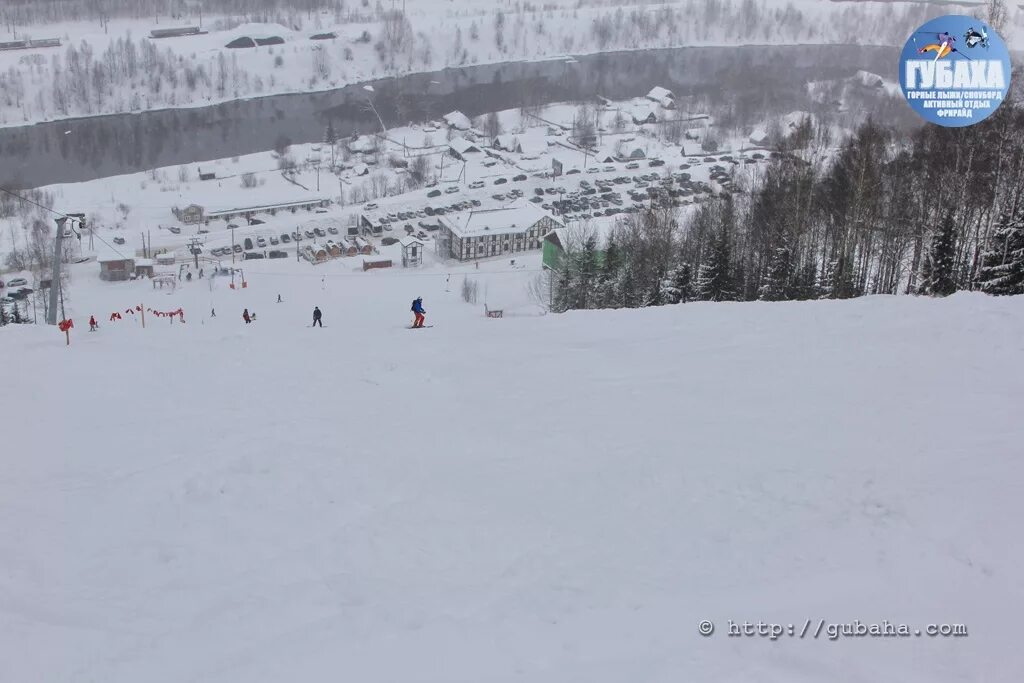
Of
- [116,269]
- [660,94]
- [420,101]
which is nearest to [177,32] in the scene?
[420,101]

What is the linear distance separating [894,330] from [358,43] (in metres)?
44.9

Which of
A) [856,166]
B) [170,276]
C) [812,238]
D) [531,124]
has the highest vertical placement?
[531,124]

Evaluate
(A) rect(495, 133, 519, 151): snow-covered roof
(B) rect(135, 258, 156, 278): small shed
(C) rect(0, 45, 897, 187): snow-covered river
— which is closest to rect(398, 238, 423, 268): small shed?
(B) rect(135, 258, 156, 278): small shed

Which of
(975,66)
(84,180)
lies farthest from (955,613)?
(84,180)

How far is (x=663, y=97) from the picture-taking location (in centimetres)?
3966

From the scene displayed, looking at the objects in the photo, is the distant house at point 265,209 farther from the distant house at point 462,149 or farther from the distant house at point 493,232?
the distant house at point 462,149

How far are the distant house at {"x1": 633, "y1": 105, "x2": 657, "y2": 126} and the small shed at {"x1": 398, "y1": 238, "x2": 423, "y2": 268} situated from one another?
18700 millimetres

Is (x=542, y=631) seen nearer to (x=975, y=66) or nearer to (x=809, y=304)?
(x=809, y=304)

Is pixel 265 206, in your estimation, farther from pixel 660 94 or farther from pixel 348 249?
pixel 660 94

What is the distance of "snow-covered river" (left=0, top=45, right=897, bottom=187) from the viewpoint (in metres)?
31.3

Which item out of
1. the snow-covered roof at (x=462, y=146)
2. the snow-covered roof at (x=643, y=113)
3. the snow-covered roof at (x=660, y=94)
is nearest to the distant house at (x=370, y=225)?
the snow-covered roof at (x=462, y=146)

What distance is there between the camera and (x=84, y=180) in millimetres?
28125

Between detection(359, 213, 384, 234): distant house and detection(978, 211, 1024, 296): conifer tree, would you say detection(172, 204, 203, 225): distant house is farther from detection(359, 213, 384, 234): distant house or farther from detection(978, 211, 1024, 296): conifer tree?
detection(978, 211, 1024, 296): conifer tree

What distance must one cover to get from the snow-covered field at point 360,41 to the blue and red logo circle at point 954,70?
102 feet
